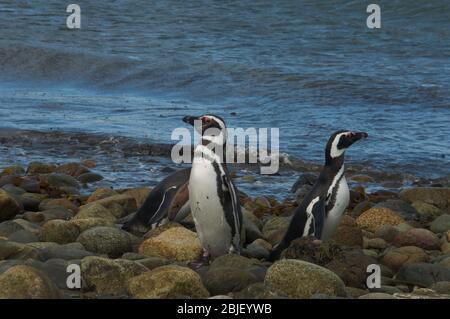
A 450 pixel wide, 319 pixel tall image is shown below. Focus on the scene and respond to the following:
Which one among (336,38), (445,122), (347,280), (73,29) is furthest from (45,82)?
(347,280)

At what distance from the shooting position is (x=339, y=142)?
29.0ft

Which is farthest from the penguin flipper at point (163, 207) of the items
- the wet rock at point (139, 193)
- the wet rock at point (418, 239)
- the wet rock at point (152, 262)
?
the wet rock at point (418, 239)

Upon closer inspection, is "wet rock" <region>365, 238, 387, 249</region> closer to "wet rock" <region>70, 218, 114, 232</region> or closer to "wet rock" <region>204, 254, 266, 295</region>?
"wet rock" <region>204, 254, 266, 295</region>

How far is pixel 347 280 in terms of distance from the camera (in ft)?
23.1

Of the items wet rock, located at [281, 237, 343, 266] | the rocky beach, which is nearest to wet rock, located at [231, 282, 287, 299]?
Result: the rocky beach

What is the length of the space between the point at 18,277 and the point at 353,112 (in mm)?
9486

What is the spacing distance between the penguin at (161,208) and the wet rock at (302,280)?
2373 mm

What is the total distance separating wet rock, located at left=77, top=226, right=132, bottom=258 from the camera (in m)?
7.77

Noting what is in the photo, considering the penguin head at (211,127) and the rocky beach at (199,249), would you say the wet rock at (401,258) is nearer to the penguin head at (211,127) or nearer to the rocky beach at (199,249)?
the rocky beach at (199,249)

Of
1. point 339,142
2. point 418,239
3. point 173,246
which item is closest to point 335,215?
point 418,239

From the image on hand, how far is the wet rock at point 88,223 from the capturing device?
26.8 ft

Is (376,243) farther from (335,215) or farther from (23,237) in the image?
(23,237)

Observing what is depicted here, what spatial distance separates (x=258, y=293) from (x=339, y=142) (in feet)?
9.42

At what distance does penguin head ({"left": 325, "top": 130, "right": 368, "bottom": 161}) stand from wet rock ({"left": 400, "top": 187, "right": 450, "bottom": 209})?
1.63 metres
